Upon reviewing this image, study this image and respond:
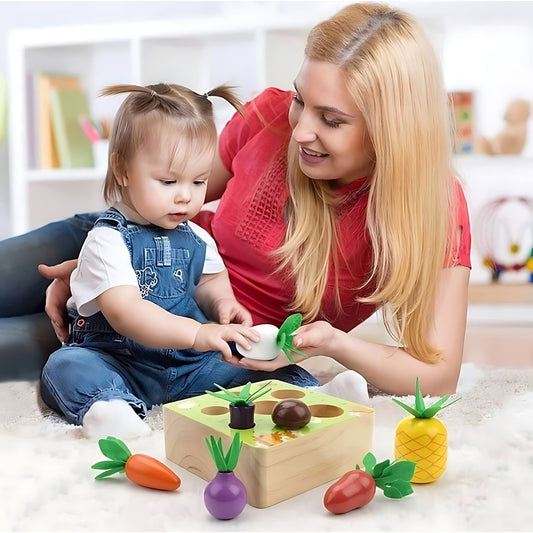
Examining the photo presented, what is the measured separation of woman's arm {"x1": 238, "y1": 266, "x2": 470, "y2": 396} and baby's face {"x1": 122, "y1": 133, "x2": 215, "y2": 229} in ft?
0.97

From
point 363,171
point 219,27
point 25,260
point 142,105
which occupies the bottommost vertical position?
point 25,260

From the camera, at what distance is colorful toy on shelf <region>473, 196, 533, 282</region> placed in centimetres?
283

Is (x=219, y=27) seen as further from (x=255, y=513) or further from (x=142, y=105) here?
(x=255, y=513)

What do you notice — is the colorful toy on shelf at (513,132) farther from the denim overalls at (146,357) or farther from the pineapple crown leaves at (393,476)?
the pineapple crown leaves at (393,476)

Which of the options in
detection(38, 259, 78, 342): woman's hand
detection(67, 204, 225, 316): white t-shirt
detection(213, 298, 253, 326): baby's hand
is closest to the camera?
detection(67, 204, 225, 316): white t-shirt

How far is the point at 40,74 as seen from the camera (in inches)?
116

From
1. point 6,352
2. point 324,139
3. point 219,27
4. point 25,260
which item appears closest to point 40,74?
point 219,27

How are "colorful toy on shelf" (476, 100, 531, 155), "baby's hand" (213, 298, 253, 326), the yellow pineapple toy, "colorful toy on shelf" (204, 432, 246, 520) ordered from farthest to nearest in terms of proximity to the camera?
1. "colorful toy on shelf" (476, 100, 531, 155)
2. "baby's hand" (213, 298, 253, 326)
3. the yellow pineapple toy
4. "colorful toy on shelf" (204, 432, 246, 520)

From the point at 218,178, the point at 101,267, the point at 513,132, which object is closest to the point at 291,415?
the point at 101,267

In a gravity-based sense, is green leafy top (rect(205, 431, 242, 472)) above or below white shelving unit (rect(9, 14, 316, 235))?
below

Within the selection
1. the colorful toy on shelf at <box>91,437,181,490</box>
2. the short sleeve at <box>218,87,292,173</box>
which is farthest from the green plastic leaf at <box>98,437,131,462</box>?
the short sleeve at <box>218,87,292,173</box>

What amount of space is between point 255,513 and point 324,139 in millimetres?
628

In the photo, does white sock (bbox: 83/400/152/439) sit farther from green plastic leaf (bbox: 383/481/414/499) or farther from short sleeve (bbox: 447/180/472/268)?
short sleeve (bbox: 447/180/472/268)

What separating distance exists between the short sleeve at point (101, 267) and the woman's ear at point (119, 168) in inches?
3.2
